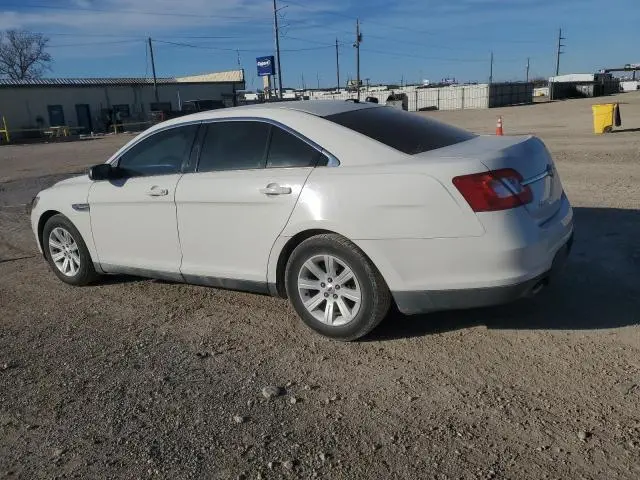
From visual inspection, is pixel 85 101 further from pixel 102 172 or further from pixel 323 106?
pixel 323 106

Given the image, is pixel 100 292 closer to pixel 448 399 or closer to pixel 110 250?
pixel 110 250

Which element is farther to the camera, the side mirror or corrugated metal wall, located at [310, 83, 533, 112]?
corrugated metal wall, located at [310, 83, 533, 112]

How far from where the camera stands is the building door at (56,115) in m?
54.4

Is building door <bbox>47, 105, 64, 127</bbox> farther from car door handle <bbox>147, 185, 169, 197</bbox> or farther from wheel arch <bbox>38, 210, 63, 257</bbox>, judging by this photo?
car door handle <bbox>147, 185, 169, 197</bbox>

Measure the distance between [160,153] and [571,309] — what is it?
11.5ft

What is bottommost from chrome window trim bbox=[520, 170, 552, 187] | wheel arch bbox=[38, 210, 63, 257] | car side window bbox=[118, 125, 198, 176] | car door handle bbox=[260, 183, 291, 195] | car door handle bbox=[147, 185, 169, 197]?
wheel arch bbox=[38, 210, 63, 257]

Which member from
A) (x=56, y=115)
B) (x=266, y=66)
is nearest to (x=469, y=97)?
(x=266, y=66)

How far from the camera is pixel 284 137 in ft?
13.9

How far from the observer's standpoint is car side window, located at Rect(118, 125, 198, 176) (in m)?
4.82

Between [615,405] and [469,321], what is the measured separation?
1304 mm

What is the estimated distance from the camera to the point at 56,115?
5478cm

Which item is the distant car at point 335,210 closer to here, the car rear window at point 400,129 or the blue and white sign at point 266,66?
the car rear window at point 400,129

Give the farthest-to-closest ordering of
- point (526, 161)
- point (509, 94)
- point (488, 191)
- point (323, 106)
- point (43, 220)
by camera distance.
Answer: point (509, 94)
point (43, 220)
point (323, 106)
point (526, 161)
point (488, 191)

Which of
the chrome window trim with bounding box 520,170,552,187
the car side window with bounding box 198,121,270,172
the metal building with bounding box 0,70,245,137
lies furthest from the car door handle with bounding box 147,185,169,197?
the metal building with bounding box 0,70,245,137
